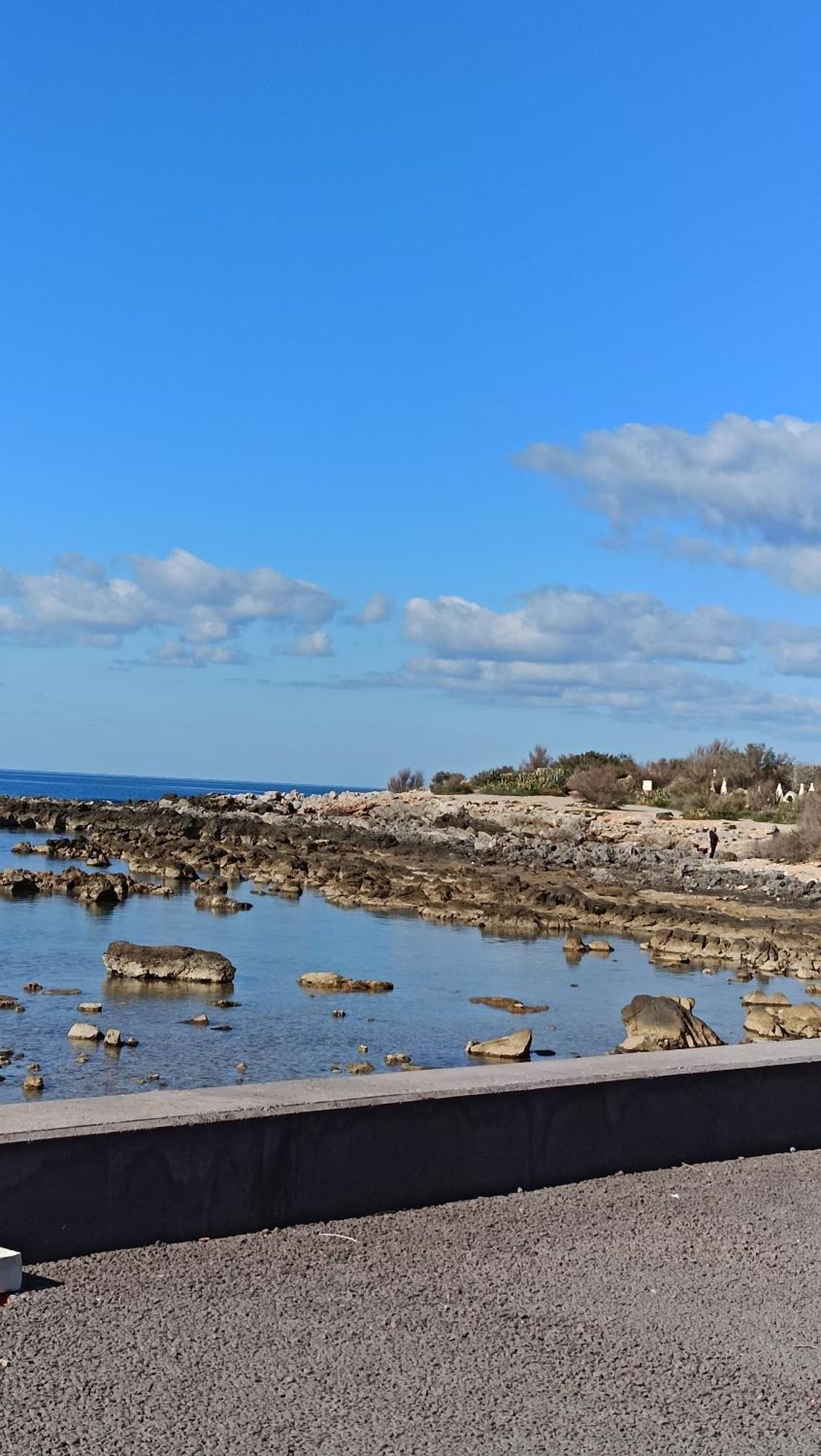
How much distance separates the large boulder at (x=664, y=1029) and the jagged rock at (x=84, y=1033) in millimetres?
5048

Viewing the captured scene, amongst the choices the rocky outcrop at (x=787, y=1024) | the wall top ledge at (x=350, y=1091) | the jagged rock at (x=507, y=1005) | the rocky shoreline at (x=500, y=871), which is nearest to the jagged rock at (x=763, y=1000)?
the rocky outcrop at (x=787, y=1024)

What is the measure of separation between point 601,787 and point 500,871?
2241 cm

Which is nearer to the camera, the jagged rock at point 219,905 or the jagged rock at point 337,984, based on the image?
the jagged rock at point 337,984

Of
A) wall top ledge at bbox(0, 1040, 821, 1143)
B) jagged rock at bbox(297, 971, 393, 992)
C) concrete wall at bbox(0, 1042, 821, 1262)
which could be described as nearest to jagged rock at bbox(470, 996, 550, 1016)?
jagged rock at bbox(297, 971, 393, 992)

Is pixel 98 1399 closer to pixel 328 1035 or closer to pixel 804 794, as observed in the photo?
pixel 328 1035

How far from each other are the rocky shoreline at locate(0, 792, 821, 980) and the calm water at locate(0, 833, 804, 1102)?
118cm

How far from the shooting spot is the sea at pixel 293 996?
1400cm

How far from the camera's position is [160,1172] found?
5.76 meters

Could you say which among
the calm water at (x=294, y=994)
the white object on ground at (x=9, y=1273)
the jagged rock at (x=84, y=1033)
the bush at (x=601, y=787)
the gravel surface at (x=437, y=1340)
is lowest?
the calm water at (x=294, y=994)

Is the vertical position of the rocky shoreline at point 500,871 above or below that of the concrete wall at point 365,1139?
below

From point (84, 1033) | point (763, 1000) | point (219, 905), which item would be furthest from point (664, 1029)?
point (219, 905)

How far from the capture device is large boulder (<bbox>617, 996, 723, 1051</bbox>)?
13539 mm

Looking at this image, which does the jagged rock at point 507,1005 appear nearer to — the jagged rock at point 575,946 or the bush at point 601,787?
the jagged rock at point 575,946

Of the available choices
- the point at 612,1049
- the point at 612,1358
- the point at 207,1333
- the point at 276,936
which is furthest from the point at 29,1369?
the point at 276,936
